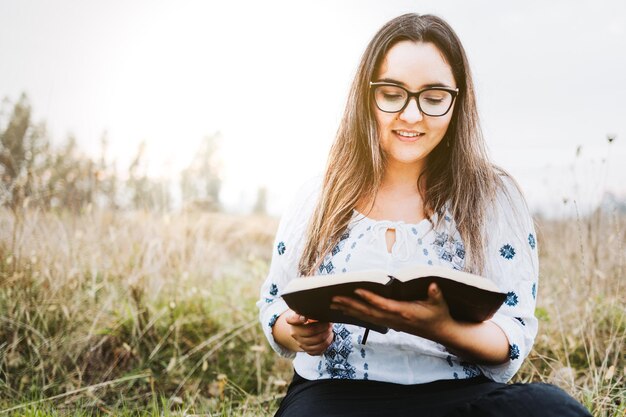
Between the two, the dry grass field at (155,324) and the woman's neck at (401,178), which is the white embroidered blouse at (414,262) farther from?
the dry grass field at (155,324)

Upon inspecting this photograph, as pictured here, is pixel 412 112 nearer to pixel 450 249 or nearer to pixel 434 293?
pixel 450 249

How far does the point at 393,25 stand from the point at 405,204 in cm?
63

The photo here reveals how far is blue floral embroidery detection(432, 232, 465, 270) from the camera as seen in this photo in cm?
183

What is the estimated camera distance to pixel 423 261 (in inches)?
71.1

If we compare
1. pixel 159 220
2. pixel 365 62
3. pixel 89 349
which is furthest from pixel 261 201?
pixel 365 62

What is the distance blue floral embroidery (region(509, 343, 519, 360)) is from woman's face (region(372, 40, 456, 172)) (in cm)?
69

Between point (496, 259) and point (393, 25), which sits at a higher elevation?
point (393, 25)

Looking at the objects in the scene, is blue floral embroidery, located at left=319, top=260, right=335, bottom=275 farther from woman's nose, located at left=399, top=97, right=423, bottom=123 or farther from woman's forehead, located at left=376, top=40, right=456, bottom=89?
woman's forehead, located at left=376, top=40, right=456, bottom=89

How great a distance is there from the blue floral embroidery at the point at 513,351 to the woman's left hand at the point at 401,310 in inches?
13.9

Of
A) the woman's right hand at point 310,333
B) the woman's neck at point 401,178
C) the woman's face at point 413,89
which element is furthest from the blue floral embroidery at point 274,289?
the woman's face at point 413,89

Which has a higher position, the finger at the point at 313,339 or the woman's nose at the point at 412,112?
the woman's nose at the point at 412,112

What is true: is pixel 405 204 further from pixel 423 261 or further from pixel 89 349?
pixel 89 349

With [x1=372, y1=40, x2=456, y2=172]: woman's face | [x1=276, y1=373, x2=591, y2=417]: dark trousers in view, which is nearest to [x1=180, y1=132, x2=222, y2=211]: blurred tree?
[x1=372, y1=40, x2=456, y2=172]: woman's face

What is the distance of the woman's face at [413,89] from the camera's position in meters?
1.85
